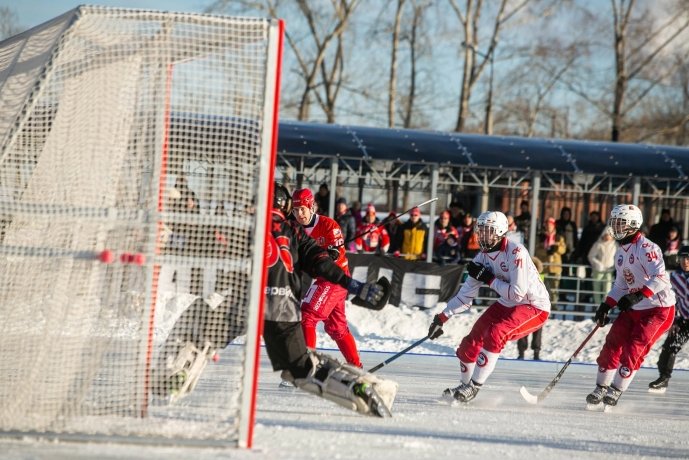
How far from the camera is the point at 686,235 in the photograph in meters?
22.9

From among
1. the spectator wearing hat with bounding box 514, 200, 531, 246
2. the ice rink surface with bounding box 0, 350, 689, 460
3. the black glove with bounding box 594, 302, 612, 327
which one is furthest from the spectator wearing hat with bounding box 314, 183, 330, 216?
the black glove with bounding box 594, 302, 612, 327

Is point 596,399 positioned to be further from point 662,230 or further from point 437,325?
point 662,230

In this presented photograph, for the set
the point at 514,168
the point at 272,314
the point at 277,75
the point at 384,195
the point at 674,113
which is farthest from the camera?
the point at 674,113

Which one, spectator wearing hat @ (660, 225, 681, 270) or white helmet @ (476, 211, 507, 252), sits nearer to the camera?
white helmet @ (476, 211, 507, 252)

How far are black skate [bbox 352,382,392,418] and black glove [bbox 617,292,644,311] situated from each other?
7.76ft

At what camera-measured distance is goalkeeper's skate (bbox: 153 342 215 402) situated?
16.4ft

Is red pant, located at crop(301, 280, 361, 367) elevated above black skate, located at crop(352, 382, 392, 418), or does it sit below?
above

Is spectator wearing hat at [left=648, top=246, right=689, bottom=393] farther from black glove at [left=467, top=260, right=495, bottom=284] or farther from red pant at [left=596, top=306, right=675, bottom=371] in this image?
black glove at [left=467, top=260, right=495, bottom=284]

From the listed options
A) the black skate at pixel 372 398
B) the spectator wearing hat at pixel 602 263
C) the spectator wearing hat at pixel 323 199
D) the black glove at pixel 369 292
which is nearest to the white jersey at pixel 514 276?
the black skate at pixel 372 398

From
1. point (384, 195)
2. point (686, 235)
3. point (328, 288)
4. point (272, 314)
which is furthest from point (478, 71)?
point (272, 314)

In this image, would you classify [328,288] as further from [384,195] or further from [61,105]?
[384,195]

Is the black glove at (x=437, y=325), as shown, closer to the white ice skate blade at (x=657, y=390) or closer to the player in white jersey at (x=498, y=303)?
the player in white jersey at (x=498, y=303)

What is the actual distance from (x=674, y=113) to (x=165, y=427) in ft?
93.8

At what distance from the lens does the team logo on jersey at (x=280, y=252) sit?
17.4 ft
